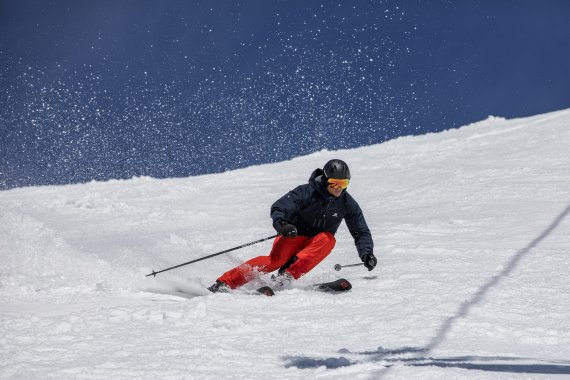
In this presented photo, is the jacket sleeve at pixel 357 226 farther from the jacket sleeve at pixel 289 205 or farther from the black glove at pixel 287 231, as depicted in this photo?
the black glove at pixel 287 231

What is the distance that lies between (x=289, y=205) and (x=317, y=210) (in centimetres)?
31

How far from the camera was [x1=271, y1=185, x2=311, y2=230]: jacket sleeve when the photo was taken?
5625 millimetres

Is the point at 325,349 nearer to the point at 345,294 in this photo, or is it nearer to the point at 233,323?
the point at 233,323

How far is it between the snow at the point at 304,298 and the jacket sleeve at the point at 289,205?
637mm

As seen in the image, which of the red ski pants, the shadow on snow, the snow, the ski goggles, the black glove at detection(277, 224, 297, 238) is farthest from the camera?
the ski goggles

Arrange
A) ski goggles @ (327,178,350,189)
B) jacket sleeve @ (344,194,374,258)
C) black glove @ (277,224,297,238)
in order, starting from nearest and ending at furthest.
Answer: black glove @ (277,224,297,238), ski goggles @ (327,178,350,189), jacket sleeve @ (344,194,374,258)

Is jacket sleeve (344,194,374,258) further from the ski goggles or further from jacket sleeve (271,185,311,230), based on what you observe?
jacket sleeve (271,185,311,230)

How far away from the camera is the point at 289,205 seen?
5.74 m

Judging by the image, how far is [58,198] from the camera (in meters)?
14.7

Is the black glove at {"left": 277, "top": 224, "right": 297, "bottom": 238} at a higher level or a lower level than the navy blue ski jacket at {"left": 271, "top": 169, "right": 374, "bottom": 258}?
lower

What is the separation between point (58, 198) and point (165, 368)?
1273 cm

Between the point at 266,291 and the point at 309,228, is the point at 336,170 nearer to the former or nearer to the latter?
the point at 309,228

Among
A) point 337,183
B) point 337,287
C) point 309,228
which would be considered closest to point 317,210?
point 309,228

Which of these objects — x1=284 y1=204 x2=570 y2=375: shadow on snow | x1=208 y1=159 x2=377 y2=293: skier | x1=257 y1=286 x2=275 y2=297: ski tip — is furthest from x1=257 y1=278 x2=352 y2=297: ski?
x1=284 y1=204 x2=570 y2=375: shadow on snow
